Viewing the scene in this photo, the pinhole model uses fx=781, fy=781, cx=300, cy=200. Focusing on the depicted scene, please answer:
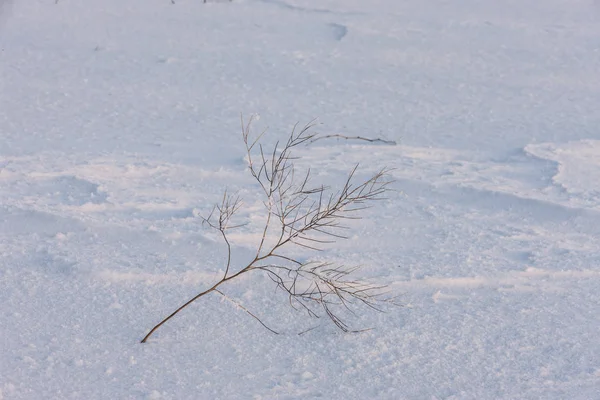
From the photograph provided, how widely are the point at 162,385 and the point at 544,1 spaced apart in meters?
4.38

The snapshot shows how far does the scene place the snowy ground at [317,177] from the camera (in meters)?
1.96

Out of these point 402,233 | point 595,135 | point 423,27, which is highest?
point 423,27

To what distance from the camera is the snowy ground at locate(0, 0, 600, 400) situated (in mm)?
1961

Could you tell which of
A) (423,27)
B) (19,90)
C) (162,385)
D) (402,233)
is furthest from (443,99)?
(162,385)

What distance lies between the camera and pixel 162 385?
1852mm

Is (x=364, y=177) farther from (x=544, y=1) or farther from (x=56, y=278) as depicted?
(x=544, y=1)

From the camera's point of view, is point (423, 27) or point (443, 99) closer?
point (443, 99)

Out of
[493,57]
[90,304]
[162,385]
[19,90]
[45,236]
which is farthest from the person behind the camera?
[493,57]

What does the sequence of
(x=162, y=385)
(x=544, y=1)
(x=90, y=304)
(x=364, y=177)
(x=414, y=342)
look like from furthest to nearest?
(x=544, y=1) < (x=364, y=177) < (x=90, y=304) < (x=414, y=342) < (x=162, y=385)

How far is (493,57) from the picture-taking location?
4.55 meters

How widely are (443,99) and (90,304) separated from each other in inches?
95.9

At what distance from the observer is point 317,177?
316cm

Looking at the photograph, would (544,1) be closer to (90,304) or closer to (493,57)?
(493,57)

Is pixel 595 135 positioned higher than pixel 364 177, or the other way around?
pixel 595 135
